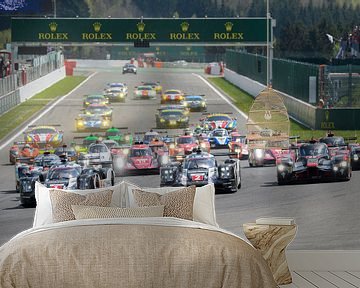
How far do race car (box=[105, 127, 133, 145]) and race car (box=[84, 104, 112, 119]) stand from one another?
17 cm

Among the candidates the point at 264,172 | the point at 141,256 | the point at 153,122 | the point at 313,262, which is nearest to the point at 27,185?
the point at 153,122

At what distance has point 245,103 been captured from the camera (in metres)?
10.6

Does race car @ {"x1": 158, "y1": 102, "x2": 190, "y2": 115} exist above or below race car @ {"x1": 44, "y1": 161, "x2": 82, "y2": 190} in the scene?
above

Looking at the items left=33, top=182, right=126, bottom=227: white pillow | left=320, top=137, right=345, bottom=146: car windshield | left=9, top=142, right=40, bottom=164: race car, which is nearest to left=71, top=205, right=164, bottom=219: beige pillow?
left=33, top=182, right=126, bottom=227: white pillow

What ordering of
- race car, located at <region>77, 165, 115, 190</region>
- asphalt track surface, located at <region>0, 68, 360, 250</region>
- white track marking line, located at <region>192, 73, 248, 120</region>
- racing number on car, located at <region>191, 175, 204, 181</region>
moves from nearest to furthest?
asphalt track surface, located at <region>0, 68, 360, 250</region>, race car, located at <region>77, 165, 115, 190</region>, racing number on car, located at <region>191, 175, 204, 181</region>, white track marking line, located at <region>192, 73, 248, 120</region>

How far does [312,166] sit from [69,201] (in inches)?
166

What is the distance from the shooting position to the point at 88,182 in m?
9.85

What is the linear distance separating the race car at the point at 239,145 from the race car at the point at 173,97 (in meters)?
0.80

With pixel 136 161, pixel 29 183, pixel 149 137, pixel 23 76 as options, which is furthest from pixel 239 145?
pixel 23 76

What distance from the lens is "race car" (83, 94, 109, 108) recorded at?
10.8 metres

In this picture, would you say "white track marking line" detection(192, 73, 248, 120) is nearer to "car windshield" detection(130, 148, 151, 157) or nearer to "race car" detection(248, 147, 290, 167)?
"race car" detection(248, 147, 290, 167)

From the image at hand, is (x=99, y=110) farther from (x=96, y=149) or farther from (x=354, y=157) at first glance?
(x=354, y=157)

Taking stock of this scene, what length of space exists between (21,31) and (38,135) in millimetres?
1145

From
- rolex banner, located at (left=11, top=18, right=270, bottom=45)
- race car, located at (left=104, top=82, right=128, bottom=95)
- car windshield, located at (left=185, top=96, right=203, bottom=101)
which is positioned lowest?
car windshield, located at (left=185, top=96, right=203, bottom=101)
